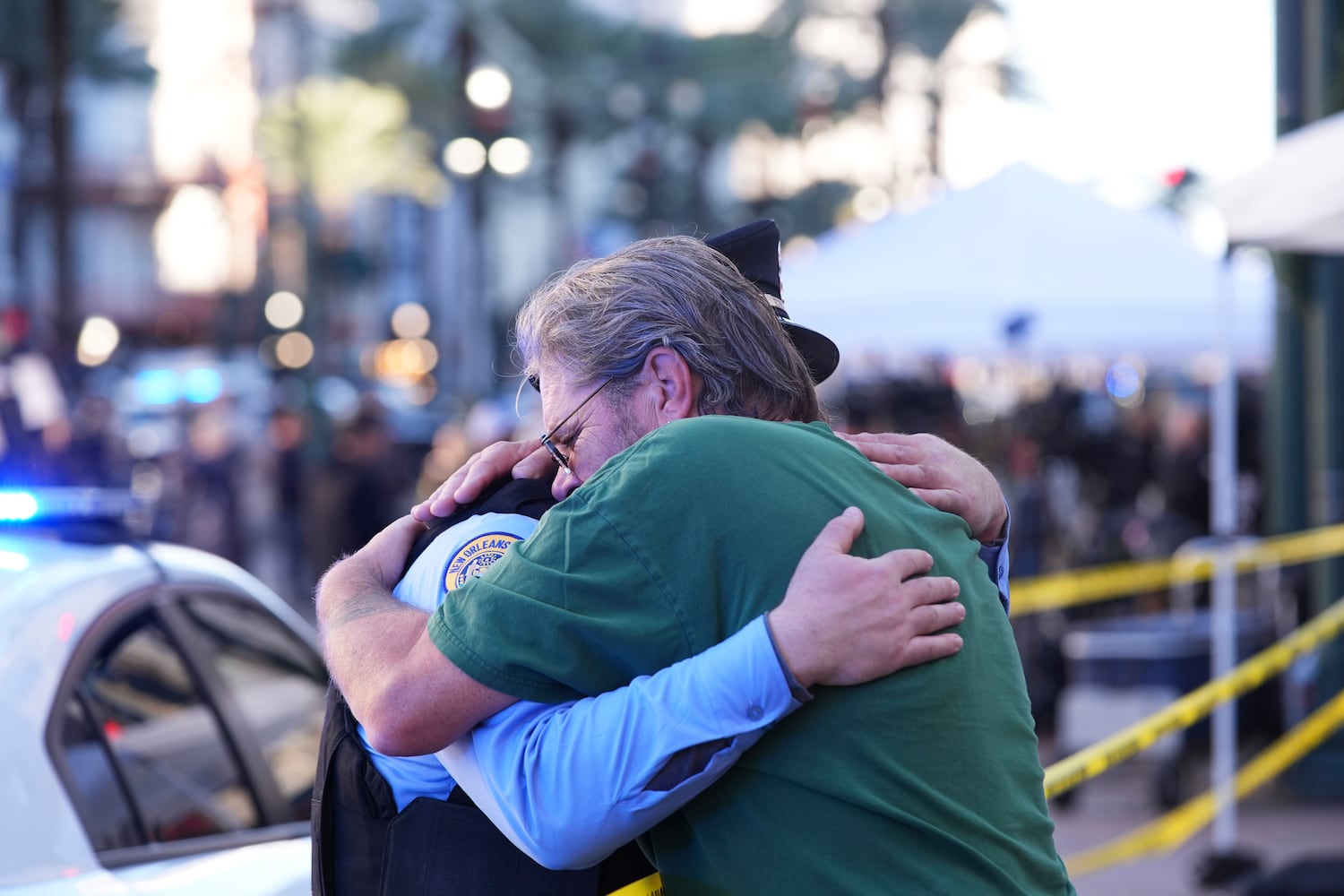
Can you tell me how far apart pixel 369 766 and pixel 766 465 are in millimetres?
646

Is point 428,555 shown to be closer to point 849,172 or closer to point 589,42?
point 589,42

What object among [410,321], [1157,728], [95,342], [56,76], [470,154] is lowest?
[410,321]

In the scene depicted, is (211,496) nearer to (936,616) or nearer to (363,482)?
(363,482)

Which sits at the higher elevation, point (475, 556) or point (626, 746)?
point (475, 556)

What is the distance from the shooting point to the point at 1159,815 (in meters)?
7.72

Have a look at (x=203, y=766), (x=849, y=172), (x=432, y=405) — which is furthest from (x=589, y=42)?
(x=203, y=766)

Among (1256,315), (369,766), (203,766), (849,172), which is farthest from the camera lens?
(849,172)

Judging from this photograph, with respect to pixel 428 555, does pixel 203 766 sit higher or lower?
lower

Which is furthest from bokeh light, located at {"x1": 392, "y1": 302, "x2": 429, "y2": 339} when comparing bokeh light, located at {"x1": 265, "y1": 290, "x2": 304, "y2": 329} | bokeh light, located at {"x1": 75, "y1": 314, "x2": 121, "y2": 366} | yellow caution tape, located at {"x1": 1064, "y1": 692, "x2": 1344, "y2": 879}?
yellow caution tape, located at {"x1": 1064, "y1": 692, "x2": 1344, "y2": 879}

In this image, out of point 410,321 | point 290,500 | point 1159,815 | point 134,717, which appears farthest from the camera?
point 410,321

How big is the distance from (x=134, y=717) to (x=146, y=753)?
0.09 m

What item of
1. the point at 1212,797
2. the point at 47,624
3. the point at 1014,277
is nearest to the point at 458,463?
the point at 1014,277

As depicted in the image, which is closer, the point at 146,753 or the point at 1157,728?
the point at 146,753

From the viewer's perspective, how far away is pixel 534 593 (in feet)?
5.31
